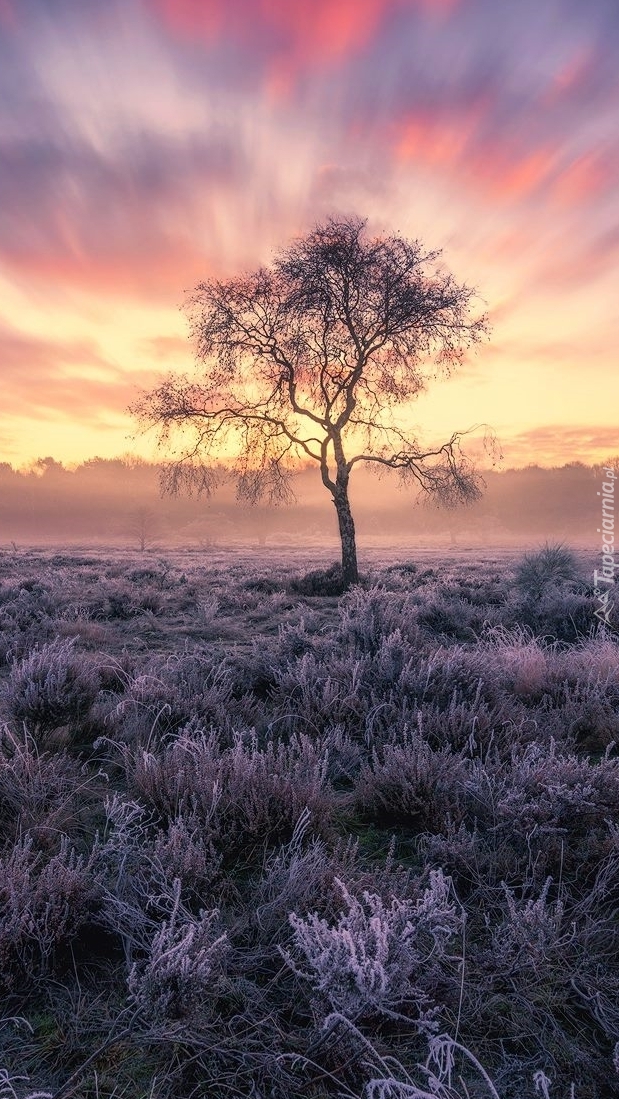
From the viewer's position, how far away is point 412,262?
1570cm

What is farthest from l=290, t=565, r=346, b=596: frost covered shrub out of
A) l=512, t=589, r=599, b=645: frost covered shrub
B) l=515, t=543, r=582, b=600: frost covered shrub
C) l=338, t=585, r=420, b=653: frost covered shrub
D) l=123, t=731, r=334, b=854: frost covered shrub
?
l=123, t=731, r=334, b=854: frost covered shrub

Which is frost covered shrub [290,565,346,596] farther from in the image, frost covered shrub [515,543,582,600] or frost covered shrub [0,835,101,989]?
frost covered shrub [0,835,101,989]

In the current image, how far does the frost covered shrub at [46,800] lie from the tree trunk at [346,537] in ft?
40.5

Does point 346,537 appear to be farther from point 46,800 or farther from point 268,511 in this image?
point 268,511

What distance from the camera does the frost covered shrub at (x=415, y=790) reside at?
2994 millimetres

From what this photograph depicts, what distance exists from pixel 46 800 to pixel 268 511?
114956 millimetres

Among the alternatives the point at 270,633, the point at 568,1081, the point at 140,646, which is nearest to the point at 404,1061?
the point at 568,1081

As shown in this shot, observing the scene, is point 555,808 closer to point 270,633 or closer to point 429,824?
point 429,824

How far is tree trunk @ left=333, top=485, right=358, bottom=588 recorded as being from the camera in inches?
621

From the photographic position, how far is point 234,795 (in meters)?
2.81

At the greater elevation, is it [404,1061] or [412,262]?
[412,262]

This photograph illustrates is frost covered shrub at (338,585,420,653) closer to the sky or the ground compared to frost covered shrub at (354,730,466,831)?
closer to the sky

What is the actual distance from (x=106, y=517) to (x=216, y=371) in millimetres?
140254

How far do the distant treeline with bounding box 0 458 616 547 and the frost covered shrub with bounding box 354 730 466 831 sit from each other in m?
110
